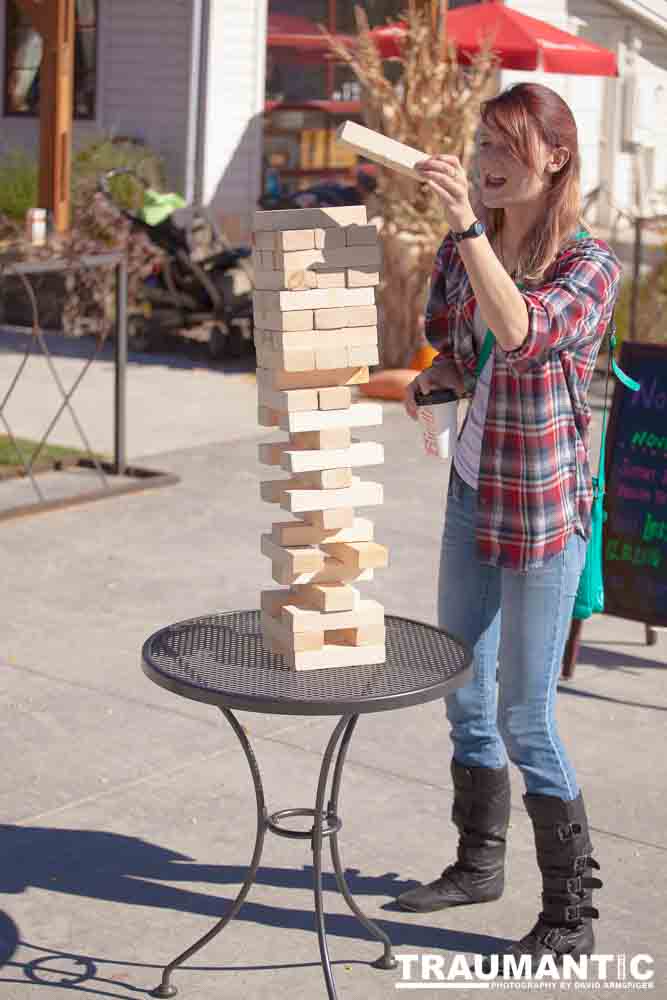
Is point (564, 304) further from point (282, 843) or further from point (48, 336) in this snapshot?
point (48, 336)

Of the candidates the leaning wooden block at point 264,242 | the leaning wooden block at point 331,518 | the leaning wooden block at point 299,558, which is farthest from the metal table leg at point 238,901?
the leaning wooden block at point 264,242

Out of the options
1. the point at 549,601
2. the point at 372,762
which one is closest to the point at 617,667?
the point at 372,762

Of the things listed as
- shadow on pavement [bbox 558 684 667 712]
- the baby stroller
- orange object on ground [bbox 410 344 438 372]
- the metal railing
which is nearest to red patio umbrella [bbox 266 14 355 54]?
the baby stroller

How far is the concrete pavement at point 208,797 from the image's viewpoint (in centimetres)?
405

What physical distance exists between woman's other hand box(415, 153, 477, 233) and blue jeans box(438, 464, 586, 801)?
29.7 inches

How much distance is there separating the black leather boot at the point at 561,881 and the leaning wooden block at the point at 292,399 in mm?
1103

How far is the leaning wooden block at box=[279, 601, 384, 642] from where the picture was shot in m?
3.68

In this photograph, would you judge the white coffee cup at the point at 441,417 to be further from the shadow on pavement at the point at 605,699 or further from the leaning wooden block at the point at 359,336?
the shadow on pavement at the point at 605,699

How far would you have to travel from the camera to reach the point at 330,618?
12.2ft

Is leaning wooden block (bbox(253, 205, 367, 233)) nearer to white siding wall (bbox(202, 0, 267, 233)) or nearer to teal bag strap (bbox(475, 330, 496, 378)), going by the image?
teal bag strap (bbox(475, 330, 496, 378))

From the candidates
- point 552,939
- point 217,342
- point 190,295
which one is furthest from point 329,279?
point 190,295

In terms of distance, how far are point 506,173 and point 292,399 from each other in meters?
0.70

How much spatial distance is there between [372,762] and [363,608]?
1653 mm

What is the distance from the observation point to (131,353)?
1338 centimetres
